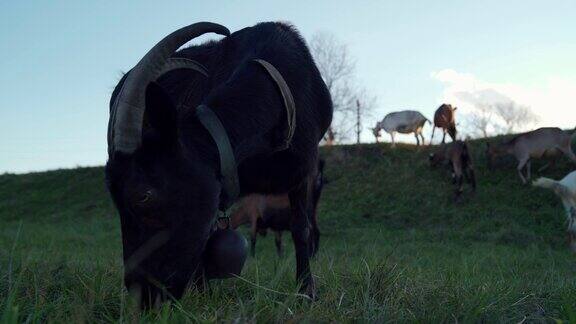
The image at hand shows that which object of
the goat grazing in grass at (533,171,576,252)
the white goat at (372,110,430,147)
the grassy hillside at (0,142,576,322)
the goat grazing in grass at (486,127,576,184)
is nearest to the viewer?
the grassy hillside at (0,142,576,322)

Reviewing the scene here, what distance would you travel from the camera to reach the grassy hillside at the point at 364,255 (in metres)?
2.28

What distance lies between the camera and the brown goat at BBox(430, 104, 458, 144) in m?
20.1

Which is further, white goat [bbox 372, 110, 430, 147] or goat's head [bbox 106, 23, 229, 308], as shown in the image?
white goat [bbox 372, 110, 430, 147]

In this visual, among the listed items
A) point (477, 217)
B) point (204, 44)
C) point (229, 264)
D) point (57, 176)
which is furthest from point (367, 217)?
point (57, 176)

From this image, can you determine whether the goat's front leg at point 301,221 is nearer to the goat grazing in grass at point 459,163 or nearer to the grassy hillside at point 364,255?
the grassy hillside at point 364,255

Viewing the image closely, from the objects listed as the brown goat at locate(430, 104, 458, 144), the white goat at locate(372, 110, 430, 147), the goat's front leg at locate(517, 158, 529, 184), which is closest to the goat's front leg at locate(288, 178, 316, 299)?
the goat's front leg at locate(517, 158, 529, 184)

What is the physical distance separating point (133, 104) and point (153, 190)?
0.39 m

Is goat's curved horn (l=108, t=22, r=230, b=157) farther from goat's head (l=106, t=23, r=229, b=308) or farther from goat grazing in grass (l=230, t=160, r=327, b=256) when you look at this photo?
goat grazing in grass (l=230, t=160, r=327, b=256)

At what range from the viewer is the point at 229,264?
2.71m

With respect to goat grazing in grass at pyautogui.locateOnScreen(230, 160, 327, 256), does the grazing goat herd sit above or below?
above

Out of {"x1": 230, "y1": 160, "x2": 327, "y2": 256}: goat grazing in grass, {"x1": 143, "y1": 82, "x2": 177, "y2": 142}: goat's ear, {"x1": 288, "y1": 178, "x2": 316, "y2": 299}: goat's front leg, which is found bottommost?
{"x1": 230, "y1": 160, "x2": 327, "y2": 256}: goat grazing in grass

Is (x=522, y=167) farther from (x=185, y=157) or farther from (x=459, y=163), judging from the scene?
(x=185, y=157)

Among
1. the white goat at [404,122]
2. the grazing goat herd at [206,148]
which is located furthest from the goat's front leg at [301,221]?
the white goat at [404,122]

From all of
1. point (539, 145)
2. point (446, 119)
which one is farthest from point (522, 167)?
point (446, 119)
